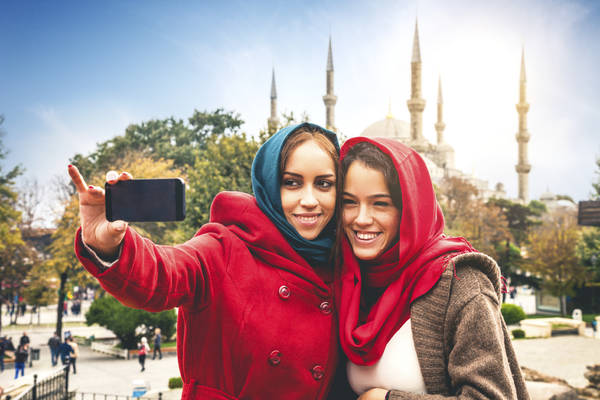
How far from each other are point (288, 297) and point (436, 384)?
2.33 feet

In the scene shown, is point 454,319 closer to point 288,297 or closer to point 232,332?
point 288,297

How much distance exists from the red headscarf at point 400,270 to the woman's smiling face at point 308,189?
187 mm

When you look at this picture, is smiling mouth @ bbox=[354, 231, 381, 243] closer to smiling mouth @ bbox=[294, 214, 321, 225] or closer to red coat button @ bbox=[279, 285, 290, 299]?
smiling mouth @ bbox=[294, 214, 321, 225]

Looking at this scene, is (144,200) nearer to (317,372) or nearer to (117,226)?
(117,226)

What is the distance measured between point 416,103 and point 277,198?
4468 cm

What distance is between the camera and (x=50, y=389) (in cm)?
895

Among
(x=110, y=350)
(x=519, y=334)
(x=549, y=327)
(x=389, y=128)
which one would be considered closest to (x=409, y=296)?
(x=110, y=350)

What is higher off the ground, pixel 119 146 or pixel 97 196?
pixel 119 146

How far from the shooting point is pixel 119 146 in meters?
35.2

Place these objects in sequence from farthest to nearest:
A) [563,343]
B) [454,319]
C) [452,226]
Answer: [452,226] < [563,343] < [454,319]

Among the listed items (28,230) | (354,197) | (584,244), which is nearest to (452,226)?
(584,244)

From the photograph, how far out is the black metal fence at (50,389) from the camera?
8.09 metres

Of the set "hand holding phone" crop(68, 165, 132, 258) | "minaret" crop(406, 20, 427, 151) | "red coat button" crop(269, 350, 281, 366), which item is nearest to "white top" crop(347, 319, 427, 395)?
"red coat button" crop(269, 350, 281, 366)

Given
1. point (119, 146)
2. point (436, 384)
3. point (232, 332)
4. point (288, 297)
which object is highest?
point (119, 146)
